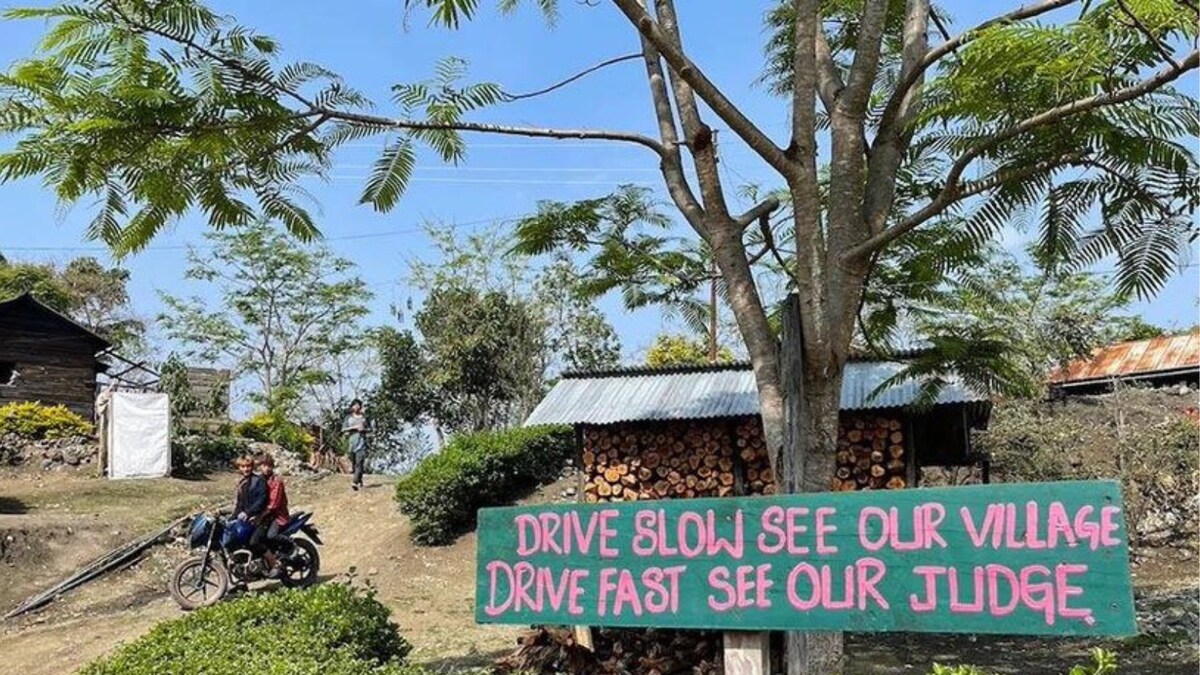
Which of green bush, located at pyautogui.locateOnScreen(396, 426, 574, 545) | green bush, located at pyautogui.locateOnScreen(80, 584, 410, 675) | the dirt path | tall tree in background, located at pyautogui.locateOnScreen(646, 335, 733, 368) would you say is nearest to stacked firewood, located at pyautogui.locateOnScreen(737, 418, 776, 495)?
the dirt path

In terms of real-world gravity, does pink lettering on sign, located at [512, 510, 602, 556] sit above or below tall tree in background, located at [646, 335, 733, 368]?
below

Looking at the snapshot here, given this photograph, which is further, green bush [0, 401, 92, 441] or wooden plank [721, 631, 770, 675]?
green bush [0, 401, 92, 441]

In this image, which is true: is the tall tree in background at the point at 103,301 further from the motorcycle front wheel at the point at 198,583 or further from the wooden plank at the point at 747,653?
the wooden plank at the point at 747,653

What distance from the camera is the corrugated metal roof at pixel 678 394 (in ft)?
26.3

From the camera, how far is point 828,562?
2576 mm

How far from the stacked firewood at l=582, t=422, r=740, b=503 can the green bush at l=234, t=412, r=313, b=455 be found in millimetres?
13601

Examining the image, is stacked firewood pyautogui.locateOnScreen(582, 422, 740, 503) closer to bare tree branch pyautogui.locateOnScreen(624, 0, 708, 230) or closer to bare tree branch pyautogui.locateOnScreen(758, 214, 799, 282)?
bare tree branch pyautogui.locateOnScreen(758, 214, 799, 282)

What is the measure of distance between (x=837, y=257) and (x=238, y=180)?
271 centimetres

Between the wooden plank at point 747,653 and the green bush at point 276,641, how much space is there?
4.85 ft

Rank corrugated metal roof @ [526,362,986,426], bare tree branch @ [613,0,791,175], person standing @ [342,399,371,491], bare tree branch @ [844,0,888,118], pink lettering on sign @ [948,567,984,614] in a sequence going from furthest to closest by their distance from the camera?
person standing @ [342,399,371,491] → corrugated metal roof @ [526,362,986,426] → bare tree branch @ [844,0,888,118] → bare tree branch @ [613,0,791,175] → pink lettering on sign @ [948,567,984,614]

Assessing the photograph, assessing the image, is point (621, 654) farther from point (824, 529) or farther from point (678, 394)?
point (824, 529)

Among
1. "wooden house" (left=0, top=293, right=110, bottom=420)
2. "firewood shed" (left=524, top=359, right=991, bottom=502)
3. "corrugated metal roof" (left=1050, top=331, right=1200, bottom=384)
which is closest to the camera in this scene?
"firewood shed" (left=524, top=359, right=991, bottom=502)

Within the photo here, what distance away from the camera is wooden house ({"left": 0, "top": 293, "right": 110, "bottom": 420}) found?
2097 centimetres

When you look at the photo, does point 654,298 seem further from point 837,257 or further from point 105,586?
point 105,586
